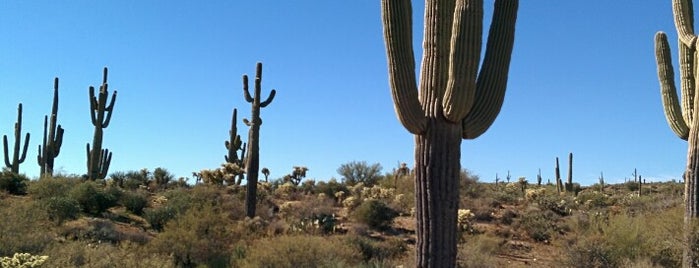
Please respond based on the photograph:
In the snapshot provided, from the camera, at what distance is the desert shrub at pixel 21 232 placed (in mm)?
11422

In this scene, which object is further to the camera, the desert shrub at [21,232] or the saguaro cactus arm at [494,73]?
the desert shrub at [21,232]

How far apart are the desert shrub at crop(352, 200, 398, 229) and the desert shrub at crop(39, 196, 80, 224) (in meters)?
7.28

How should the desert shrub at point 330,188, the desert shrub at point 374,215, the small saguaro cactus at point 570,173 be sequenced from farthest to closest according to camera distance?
the small saguaro cactus at point 570,173 → the desert shrub at point 330,188 → the desert shrub at point 374,215

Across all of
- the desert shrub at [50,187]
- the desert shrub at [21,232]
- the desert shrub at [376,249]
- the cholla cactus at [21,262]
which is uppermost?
the desert shrub at [50,187]

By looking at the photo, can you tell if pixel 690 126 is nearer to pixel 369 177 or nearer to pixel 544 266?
pixel 544 266

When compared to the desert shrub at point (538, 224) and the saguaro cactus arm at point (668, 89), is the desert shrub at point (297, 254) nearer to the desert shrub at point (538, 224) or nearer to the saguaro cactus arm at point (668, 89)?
the saguaro cactus arm at point (668, 89)

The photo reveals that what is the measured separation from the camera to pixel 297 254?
12125 millimetres

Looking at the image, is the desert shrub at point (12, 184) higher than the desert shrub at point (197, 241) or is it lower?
higher

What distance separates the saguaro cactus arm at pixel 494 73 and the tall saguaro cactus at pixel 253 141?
33.7ft

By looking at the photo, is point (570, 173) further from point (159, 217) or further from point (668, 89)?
point (159, 217)

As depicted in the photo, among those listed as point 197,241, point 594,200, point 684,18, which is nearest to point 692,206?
point 684,18

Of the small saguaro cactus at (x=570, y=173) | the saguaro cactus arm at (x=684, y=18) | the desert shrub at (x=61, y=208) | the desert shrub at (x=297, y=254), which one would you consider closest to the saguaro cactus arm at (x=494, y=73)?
the desert shrub at (x=297, y=254)

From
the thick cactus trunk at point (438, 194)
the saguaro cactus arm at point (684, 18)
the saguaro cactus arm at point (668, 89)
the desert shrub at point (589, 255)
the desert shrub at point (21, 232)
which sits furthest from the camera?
the saguaro cactus arm at point (684, 18)

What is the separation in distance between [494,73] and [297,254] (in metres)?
4.77
